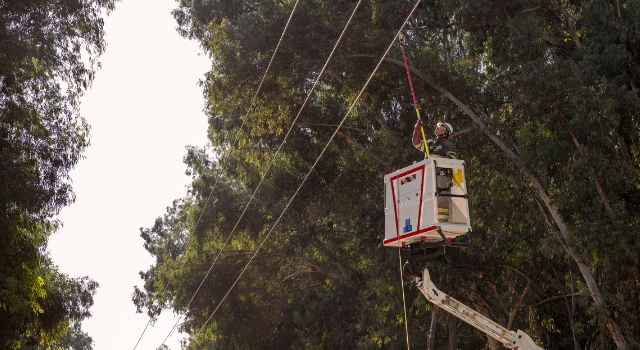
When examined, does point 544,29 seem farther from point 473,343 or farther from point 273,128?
point 473,343

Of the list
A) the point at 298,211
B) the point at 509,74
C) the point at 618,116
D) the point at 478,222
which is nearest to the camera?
the point at 618,116

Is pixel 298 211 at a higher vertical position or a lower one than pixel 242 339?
higher

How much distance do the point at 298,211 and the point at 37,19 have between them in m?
10.7

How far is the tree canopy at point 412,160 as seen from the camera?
660 inches

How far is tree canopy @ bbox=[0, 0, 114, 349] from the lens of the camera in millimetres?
17469

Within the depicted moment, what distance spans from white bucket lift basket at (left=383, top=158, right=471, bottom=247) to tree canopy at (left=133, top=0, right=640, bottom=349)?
21.7 feet

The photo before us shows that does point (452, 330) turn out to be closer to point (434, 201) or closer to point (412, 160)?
point (412, 160)

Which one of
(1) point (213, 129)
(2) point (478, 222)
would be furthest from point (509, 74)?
(1) point (213, 129)

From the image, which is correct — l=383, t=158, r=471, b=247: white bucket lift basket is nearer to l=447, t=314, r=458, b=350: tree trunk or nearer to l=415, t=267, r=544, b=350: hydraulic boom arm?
l=415, t=267, r=544, b=350: hydraulic boom arm

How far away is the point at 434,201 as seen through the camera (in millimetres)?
10094

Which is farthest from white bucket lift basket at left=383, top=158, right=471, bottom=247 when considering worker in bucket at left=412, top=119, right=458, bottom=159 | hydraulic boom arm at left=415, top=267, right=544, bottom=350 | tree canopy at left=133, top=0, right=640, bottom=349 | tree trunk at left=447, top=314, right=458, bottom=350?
tree trunk at left=447, top=314, right=458, bottom=350

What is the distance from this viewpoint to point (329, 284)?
31.1 m

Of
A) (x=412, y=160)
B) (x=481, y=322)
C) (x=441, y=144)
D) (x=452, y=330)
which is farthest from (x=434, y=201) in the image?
(x=452, y=330)

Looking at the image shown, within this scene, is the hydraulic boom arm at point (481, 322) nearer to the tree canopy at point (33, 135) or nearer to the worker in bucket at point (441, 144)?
the worker in bucket at point (441, 144)
